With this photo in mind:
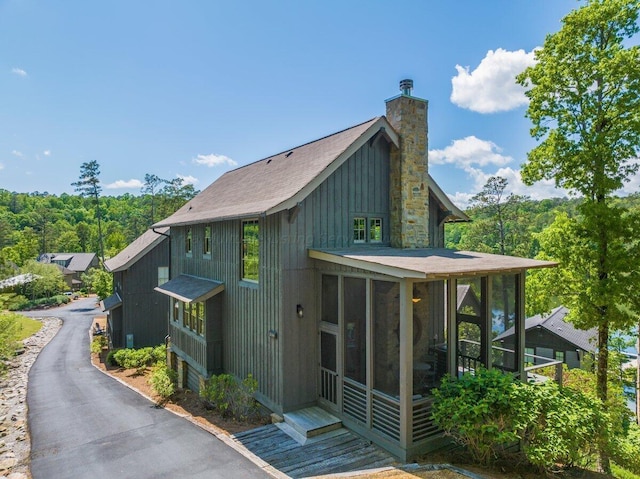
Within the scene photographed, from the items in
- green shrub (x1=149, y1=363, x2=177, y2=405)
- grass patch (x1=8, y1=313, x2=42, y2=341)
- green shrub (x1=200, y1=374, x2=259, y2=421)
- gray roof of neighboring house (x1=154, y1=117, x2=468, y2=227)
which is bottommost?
grass patch (x1=8, y1=313, x2=42, y2=341)

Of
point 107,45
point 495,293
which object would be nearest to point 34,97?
point 107,45

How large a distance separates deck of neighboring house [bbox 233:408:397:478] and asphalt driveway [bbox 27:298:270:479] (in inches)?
16.6

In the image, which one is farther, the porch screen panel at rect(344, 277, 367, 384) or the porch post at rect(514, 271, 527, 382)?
the porch post at rect(514, 271, 527, 382)

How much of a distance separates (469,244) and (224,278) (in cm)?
2867

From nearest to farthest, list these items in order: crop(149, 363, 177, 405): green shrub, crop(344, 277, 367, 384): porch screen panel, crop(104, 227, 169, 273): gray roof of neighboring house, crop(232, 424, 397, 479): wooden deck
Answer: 1. crop(232, 424, 397, 479): wooden deck
2. crop(344, 277, 367, 384): porch screen panel
3. crop(149, 363, 177, 405): green shrub
4. crop(104, 227, 169, 273): gray roof of neighboring house

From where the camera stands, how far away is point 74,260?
56125mm

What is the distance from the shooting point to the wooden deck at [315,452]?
259 inches

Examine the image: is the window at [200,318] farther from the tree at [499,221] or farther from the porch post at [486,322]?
the tree at [499,221]

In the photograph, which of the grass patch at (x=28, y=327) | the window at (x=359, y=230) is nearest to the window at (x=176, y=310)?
the window at (x=359, y=230)

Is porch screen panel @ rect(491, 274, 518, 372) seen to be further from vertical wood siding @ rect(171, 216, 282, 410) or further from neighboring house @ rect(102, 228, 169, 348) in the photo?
neighboring house @ rect(102, 228, 169, 348)

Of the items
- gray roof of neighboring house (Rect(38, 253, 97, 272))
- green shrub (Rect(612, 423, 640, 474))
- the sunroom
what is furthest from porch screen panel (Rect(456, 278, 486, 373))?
gray roof of neighboring house (Rect(38, 253, 97, 272))

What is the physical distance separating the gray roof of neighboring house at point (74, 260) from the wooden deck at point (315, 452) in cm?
5670

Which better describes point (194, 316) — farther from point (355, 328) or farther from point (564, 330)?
point (564, 330)

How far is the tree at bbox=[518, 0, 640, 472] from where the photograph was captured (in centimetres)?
832
